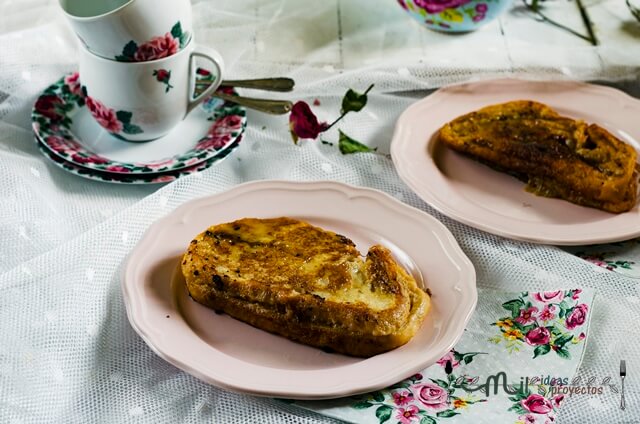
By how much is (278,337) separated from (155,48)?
639 mm

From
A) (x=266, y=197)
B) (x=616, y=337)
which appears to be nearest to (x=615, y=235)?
(x=616, y=337)

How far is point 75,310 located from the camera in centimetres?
129

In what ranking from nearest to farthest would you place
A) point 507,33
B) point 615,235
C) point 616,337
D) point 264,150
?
point 616,337
point 615,235
point 264,150
point 507,33

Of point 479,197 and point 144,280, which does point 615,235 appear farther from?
point 144,280

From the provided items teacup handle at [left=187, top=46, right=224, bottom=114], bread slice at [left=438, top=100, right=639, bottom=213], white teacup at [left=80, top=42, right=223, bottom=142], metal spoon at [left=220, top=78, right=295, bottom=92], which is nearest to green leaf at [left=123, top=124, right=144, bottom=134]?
white teacup at [left=80, top=42, right=223, bottom=142]

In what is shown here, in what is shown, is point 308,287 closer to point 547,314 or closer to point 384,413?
point 384,413

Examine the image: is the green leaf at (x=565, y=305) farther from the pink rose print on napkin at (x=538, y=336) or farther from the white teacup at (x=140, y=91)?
the white teacup at (x=140, y=91)

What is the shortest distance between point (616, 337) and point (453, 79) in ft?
2.68

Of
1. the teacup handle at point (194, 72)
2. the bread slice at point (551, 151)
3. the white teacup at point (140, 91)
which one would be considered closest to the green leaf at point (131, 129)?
the white teacup at point (140, 91)

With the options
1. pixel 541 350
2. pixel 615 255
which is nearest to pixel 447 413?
pixel 541 350

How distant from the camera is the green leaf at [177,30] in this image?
1560mm

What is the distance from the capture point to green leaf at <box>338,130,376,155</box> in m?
1.71

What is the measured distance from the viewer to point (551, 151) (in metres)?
1.59

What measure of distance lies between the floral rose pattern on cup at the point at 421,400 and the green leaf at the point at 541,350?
0.11 meters
